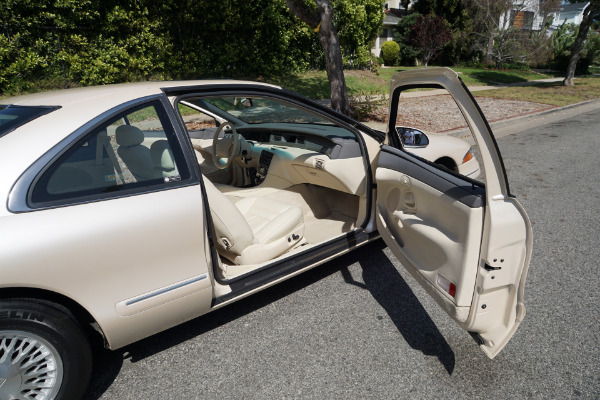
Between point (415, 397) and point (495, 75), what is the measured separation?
2438 centimetres

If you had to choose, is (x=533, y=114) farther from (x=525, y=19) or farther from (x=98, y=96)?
(x=525, y=19)

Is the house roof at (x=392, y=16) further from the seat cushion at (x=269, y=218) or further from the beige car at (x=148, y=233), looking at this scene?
the beige car at (x=148, y=233)

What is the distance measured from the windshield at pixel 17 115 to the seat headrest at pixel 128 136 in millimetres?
360

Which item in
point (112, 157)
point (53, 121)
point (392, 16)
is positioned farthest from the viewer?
point (392, 16)

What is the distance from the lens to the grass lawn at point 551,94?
1435 centimetres

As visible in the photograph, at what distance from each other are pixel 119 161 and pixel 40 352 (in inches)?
40.5

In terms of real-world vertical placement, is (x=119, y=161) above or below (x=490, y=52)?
above

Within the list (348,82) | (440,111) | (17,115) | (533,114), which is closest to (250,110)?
(17,115)

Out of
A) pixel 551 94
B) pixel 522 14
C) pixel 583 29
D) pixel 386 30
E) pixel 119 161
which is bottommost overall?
pixel 551 94

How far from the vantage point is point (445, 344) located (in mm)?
2500

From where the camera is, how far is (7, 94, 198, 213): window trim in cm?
175

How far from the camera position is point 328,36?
345 inches

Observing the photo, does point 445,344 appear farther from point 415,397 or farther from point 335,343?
point 335,343

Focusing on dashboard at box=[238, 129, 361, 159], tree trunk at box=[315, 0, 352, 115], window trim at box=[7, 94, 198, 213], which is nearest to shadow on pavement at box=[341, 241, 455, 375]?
dashboard at box=[238, 129, 361, 159]
